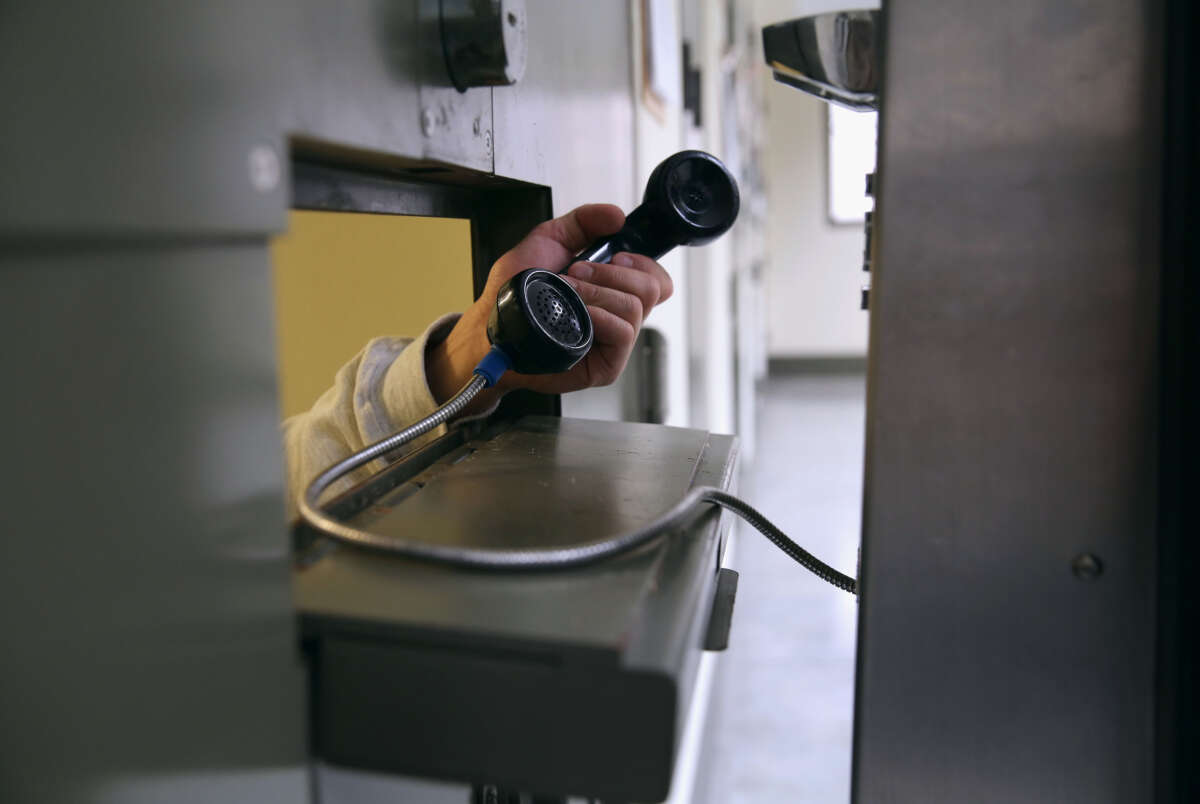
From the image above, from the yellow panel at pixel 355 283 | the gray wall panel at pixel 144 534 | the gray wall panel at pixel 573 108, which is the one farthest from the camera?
the yellow panel at pixel 355 283

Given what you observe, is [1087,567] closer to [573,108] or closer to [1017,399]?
[1017,399]

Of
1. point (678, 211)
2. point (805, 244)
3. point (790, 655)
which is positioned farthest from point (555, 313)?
point (805, 244)

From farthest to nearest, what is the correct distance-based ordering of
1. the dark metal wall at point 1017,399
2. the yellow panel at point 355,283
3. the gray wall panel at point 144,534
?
the yellow panel at point 355,283
the dark metal wall at point 1017,399
the gray wall panel at point 144,534

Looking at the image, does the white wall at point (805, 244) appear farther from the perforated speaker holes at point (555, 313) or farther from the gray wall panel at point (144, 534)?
the gray wall panel at point (144, 534)

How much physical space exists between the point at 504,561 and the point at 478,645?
49 millimetres

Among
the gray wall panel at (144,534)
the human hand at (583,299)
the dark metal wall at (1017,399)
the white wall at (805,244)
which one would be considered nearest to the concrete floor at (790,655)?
the human hand at (583,299)

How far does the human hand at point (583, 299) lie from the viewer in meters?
0.73

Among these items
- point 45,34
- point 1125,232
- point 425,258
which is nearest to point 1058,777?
point 1125,232

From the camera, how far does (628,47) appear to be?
1.22m

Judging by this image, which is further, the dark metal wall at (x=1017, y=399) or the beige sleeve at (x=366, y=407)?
the beige sleeve at (x=366, y=407)

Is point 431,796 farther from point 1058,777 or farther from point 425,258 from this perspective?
point 425,258

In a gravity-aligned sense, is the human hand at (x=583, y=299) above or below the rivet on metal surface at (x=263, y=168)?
below

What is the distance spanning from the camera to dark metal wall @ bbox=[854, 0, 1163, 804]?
447 mm

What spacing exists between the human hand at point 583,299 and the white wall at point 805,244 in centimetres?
535
